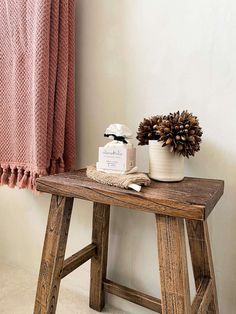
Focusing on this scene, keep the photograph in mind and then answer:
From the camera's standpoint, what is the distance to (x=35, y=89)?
2.47ft

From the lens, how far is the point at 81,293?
99 cm

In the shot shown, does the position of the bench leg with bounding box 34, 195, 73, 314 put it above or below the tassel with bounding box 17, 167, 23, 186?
below

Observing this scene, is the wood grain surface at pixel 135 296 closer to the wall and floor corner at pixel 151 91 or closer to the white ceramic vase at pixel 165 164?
the wall and floor corner at pixel 151 91

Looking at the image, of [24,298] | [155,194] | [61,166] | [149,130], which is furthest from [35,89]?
[24,298]

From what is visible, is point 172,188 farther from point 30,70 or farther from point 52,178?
point 30,70

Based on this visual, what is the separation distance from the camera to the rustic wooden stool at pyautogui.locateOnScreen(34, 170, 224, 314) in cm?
48

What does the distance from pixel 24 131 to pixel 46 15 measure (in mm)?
347

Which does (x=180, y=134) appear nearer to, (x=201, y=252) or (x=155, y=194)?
(x=155, y=194)

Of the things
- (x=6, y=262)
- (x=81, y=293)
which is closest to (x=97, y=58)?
(x=81, y=293)

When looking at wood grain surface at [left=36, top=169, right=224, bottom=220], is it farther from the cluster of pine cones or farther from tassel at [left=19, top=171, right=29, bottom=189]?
tassel at [left=19, top=171, right=29, bottom=189]

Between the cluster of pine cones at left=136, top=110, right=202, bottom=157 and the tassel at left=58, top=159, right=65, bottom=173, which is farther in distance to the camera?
the tassel at left=58, top=159, right=65, bottom=173

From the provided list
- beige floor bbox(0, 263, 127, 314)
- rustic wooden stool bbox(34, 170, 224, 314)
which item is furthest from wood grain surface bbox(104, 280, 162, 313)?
beige floor bbox(0, 263, 127, 314)

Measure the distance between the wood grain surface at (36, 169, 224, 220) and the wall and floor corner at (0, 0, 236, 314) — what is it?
0.17 m

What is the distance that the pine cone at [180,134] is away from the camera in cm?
58
